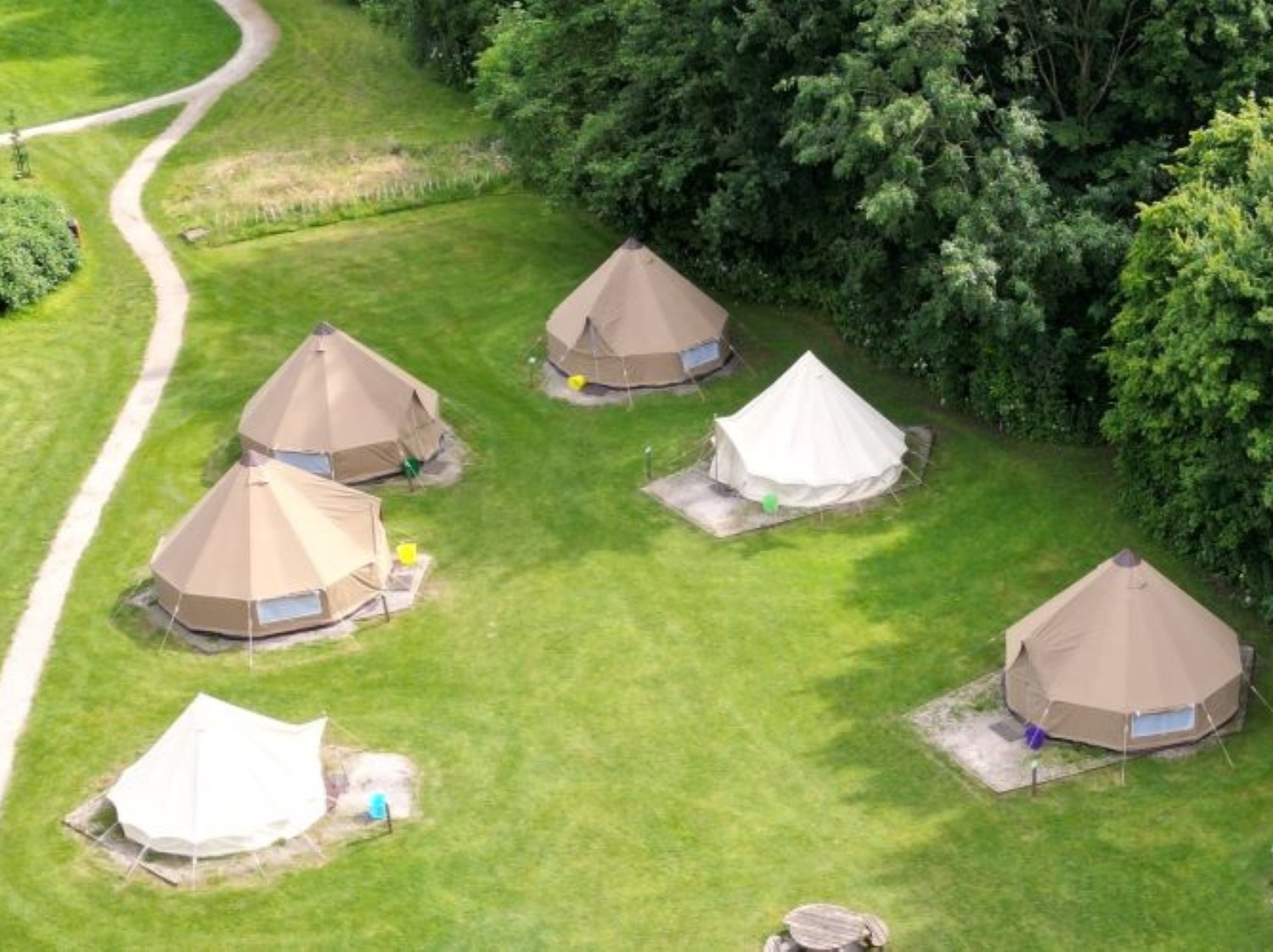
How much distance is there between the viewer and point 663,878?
102ft

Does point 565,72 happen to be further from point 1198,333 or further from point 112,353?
point 1198,333

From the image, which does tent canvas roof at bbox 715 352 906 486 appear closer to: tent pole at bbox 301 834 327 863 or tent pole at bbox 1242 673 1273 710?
tent pole at bbox 1242 673 1273 710

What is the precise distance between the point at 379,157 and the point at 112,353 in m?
16.9

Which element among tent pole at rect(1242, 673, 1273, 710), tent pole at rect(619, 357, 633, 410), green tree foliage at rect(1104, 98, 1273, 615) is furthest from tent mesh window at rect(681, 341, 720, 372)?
tent pole at rect(1242, 673, 1273, 710)

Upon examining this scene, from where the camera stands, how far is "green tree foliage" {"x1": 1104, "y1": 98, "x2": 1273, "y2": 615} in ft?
113

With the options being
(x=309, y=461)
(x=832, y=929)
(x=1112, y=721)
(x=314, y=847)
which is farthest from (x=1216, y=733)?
(x=309, y=461)

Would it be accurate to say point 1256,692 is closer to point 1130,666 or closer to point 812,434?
point 1130,666

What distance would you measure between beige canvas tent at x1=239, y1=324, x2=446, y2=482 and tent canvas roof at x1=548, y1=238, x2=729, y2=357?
6077 mm

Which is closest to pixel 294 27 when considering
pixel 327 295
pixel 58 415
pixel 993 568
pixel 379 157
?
pixel 379 157

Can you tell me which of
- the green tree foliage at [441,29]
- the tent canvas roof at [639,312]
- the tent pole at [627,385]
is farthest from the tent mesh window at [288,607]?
the green tree foliage at [441,29]

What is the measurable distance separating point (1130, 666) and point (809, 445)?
38.3 ft

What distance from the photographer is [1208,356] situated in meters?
34.5

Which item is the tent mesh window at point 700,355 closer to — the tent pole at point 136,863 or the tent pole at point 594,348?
the tent pole at point 594,348

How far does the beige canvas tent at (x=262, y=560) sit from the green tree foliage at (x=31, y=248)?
18.6 meters
